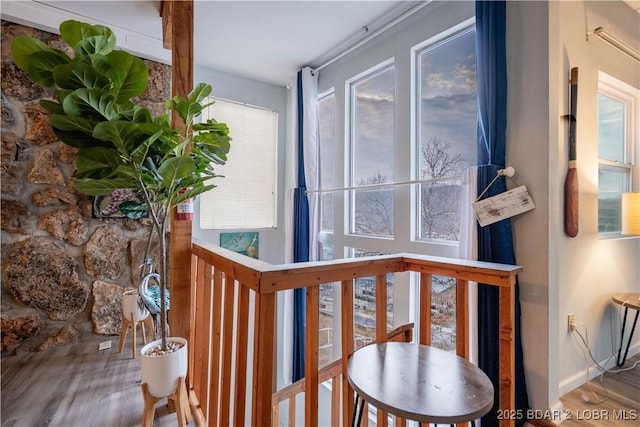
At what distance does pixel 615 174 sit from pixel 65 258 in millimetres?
4364

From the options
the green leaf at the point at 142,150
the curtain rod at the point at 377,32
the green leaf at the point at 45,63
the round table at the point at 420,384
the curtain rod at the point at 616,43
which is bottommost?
the round table at the point at 420,384

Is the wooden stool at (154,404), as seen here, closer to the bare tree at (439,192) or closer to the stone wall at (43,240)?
the stone wall at (43,240)

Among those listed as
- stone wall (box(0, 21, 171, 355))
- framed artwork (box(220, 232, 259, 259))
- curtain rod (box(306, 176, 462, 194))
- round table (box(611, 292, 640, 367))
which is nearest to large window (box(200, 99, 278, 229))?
framed artwork (box(220, 232, 259, 259))

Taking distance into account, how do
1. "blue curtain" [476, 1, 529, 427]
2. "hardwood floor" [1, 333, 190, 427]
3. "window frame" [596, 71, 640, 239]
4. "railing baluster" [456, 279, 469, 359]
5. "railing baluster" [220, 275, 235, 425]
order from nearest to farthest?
"railing baluster" [220, 275, 235, 425]
"railing baluster" [456, 279, 469, 359]
"hardwood floor" [1, 333, 190, 427]
"blue curtain" [476, 1, 529, 427]
"window frame" [596, 71, 640, 239]

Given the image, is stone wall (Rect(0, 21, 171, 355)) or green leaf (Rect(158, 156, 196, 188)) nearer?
green leaf (Rect(158, 156, 196, 188))

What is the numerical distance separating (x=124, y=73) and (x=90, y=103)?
170mm

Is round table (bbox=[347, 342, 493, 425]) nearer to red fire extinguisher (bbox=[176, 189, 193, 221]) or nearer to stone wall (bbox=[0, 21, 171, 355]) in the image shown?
red fire extinguisher (bbox=[176, 189, 193, 221])

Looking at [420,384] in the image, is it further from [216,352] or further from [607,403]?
[607,403]

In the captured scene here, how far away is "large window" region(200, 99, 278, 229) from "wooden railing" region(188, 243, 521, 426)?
1.90m

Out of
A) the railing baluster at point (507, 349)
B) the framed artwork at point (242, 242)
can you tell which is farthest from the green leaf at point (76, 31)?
the framed artwork at point (242, 242)

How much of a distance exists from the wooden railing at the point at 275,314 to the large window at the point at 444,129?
3.18 feet

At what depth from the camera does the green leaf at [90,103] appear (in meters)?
1.04

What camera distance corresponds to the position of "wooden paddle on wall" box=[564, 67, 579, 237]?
1.79 metres

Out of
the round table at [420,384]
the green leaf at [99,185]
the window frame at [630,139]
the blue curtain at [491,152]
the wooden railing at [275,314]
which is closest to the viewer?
the round table at [420,384]
